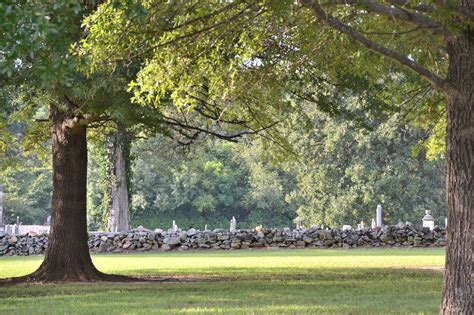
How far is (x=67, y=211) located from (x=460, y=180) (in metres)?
10.4

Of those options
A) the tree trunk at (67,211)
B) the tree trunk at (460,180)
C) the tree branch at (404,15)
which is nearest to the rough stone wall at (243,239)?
the tree trunk at (67,211)

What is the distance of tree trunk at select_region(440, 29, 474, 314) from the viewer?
9.20 m

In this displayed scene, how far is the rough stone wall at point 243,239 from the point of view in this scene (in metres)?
32.2

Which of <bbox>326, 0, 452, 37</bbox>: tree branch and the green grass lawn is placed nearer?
<bbox>326, 0, 452, 37</bbox>: tree branch

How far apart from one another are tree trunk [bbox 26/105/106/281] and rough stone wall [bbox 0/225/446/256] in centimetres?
1418

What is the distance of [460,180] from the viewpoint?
367 inches

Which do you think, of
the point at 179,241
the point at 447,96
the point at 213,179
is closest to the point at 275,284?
the point at 447,96

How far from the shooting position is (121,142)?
18984 mm

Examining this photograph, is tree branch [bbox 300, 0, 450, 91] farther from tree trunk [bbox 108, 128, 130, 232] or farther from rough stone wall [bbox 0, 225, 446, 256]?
tree trunk [bbox 108, 128, 130, 232]

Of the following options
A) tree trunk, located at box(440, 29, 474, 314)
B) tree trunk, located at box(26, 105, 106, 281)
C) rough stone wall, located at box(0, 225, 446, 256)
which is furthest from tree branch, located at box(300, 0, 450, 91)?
rough stone wall, located at box(0, 225, 446, 256)

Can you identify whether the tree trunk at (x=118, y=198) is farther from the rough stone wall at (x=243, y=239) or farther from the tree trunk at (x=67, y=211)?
the tree trunk at (x=67, y=211)

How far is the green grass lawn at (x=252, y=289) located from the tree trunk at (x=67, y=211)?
3.44 feet

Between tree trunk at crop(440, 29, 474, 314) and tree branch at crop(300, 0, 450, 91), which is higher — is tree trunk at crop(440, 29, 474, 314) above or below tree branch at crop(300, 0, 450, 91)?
below

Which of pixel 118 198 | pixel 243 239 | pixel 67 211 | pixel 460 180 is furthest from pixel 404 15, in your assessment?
pixel 118 198
